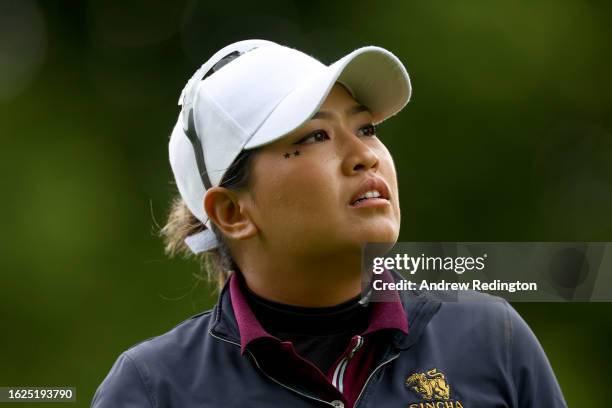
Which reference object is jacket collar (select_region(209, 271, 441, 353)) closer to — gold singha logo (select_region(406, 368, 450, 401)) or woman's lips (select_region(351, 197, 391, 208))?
gold singha logo (select_region(406, 368, 450, 401))

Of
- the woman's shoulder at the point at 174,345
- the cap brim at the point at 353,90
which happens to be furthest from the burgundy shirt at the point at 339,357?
the cap brim at the point at 353,90

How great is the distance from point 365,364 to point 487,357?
21 centimetres

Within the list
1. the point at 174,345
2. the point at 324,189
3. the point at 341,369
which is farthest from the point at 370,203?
the point at 174,345

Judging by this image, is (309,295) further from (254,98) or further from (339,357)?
(254,98)

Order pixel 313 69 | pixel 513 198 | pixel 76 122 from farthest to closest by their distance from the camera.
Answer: pixel 76 122 → pixel 513 198 → pixel 313 69

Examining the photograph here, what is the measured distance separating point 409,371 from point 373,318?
12cm

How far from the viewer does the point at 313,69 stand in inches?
84.7

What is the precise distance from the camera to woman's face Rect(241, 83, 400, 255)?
6.54ft

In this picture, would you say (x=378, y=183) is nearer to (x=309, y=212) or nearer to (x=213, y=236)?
(x=309, y=212)

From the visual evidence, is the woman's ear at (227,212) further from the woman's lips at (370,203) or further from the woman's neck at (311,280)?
the woman's lips at (370,203)

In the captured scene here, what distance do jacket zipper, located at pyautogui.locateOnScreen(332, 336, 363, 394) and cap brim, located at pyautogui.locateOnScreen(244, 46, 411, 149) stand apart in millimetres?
390

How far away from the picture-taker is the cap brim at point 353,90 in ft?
6.58

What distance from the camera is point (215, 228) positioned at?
7.38 ft

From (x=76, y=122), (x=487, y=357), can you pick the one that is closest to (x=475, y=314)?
(x=487, y=357)
